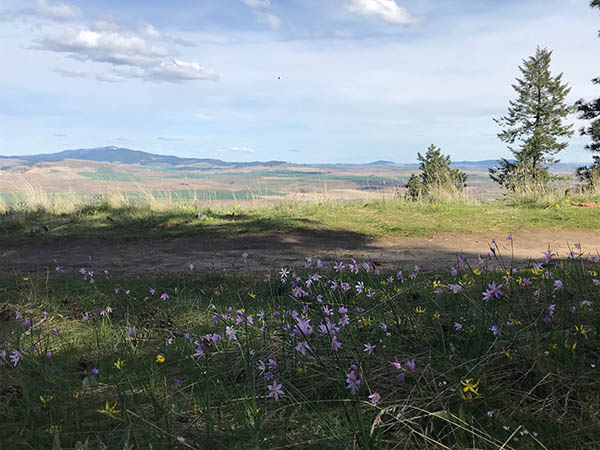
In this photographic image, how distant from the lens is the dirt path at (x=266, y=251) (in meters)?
6.76

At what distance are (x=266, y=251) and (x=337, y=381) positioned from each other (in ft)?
18.3

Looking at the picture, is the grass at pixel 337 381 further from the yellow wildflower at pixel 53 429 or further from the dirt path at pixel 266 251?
the dirt path at pixel 266 251

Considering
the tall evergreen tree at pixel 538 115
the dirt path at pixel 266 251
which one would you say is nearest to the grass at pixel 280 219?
the dirt path at pixel 266 251

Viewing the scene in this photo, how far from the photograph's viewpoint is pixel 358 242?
27.8 feet

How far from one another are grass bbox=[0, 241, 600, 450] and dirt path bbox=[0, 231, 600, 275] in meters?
2.93

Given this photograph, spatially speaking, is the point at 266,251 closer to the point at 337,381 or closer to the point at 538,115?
the point at 337,381

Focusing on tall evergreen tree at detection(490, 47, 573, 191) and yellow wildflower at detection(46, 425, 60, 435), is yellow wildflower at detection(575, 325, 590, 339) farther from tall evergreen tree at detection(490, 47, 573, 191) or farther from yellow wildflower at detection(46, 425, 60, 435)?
tall evergreen tree at detection(490, 47, 573, 191)

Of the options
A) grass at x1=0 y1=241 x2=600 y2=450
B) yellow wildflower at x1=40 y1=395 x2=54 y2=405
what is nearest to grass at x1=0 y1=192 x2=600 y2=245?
grass at x1=0 y1=241 x2=600 y2=450

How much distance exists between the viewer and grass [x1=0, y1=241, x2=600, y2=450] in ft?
6.51

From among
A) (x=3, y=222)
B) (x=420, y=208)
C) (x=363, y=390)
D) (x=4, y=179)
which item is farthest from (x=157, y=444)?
(x=4, y=179)

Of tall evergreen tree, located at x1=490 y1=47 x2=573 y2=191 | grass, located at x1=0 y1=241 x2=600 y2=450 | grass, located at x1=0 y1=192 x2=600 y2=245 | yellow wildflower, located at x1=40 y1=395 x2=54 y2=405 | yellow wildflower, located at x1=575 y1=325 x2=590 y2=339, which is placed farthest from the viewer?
tall evergreen tree, located at x1=490 y1=47 x2=573 y2=191

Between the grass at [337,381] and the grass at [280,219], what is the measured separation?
6066 mm

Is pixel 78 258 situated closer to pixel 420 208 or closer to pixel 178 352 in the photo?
pixel 178 352

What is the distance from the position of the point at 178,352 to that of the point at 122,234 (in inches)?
293
